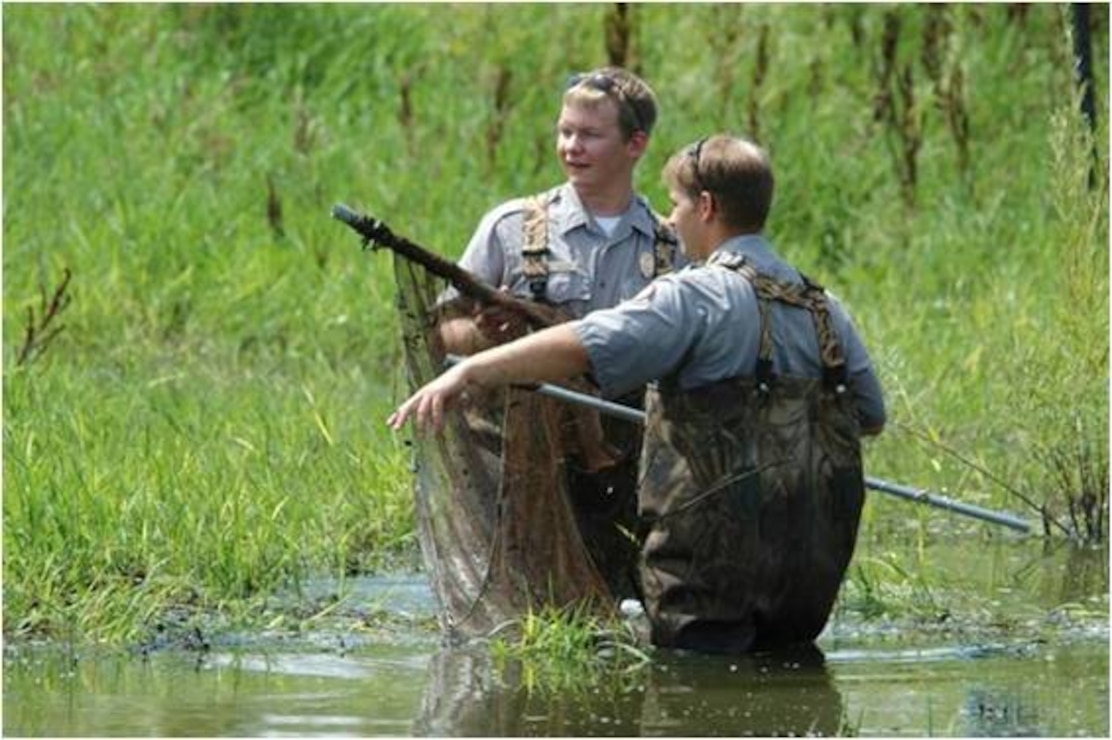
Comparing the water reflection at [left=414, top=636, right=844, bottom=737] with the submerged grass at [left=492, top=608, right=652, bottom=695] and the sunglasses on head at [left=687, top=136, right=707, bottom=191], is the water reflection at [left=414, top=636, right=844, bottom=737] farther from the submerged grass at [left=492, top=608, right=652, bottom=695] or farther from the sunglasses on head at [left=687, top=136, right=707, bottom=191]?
the sunglasses on head at [left=687, top=136, right=707, bottom=191]

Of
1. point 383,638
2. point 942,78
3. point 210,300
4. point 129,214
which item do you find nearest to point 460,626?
point 383,638

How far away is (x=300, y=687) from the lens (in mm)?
8305

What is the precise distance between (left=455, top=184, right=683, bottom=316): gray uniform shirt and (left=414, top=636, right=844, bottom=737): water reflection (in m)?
1.03

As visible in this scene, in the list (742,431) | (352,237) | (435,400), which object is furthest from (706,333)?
(352,237)

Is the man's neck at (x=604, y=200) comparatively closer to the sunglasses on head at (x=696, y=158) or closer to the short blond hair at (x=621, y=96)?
the short blond hair at (x=621, y=96)

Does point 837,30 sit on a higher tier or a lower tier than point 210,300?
higher

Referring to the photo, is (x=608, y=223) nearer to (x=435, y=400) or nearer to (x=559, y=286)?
(x=559, y=286)

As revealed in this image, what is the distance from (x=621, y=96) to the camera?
9328mm

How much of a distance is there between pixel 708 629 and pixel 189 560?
5.22 feet

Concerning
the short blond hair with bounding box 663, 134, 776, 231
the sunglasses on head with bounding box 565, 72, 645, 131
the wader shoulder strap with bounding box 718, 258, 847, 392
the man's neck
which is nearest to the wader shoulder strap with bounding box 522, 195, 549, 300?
the man's neck

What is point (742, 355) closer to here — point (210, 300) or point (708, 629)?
point (708, 629)

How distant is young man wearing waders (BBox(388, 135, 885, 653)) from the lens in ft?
27.5

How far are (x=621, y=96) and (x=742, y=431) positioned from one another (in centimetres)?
126

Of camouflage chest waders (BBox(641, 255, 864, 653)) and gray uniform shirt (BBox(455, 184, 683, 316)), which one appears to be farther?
gray uniform shirt (BBox(455, 184, 683, 316))
